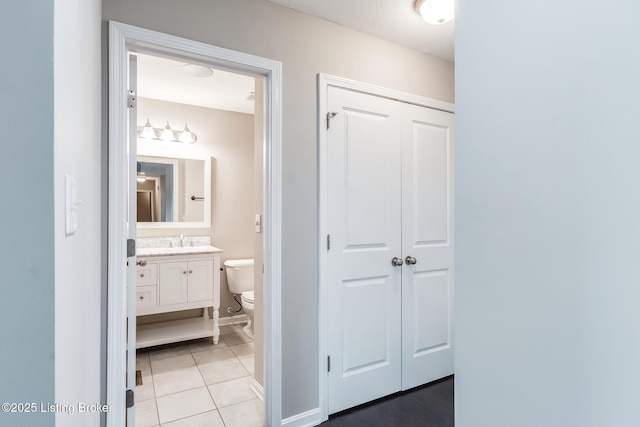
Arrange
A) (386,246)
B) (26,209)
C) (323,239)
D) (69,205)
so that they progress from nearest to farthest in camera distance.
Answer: (26,209), (69,205), (323,239), (386,246)

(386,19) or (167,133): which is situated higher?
(386,19)

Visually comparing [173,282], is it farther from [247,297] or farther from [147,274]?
[247,297]

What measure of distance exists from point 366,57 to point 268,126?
863 millimetres

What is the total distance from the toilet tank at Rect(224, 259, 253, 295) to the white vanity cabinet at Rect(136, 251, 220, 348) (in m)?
0.28

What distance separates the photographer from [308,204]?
1.90 meters

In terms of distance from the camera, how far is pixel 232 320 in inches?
147

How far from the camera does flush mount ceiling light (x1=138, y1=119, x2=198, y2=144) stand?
3.30m

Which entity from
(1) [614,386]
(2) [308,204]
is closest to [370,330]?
(2) [308,204]

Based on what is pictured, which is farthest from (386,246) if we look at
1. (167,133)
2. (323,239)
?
(167,133)

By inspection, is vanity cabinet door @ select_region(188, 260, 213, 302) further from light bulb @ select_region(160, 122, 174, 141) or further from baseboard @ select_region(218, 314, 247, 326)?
light bulb @ select_region(160, 122, 174, 141)

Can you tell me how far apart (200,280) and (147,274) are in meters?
0.47

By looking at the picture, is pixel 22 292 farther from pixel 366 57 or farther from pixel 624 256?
pixel 366 57

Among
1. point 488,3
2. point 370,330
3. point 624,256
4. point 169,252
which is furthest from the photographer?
point 169,252

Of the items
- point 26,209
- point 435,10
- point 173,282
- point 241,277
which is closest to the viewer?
point 26,209
